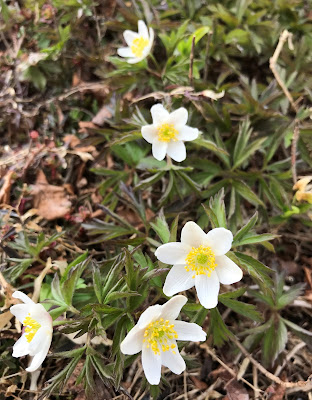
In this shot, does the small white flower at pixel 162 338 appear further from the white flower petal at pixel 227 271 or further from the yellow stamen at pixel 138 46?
the yellow stamen at pixel 138 46

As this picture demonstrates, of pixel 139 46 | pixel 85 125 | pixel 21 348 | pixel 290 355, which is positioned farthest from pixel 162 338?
pixel 139 46

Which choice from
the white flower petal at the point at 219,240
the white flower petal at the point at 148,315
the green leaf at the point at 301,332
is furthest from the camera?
the green leaf at the point at 301,332

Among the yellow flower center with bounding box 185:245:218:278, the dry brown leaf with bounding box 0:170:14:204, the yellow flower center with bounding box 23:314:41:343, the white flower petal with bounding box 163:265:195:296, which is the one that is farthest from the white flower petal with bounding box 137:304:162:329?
the dry brown leaf with bounding box 0:170:14:204

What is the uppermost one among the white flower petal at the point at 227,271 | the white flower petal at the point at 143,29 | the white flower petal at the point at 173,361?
the white flower petal at the point at 143,29

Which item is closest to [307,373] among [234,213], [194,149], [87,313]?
[234,213]

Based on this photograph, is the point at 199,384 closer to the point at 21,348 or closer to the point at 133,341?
the point at 133,341

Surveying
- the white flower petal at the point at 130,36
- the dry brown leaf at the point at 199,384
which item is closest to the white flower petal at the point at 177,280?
the dry brown leaf at the point at 199,384

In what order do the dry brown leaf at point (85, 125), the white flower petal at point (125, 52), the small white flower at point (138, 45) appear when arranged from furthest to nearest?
the dry brown leaf at point (85, 125) → the white flower petal at point (125, 52) → the small white flower at point (138, 45)
